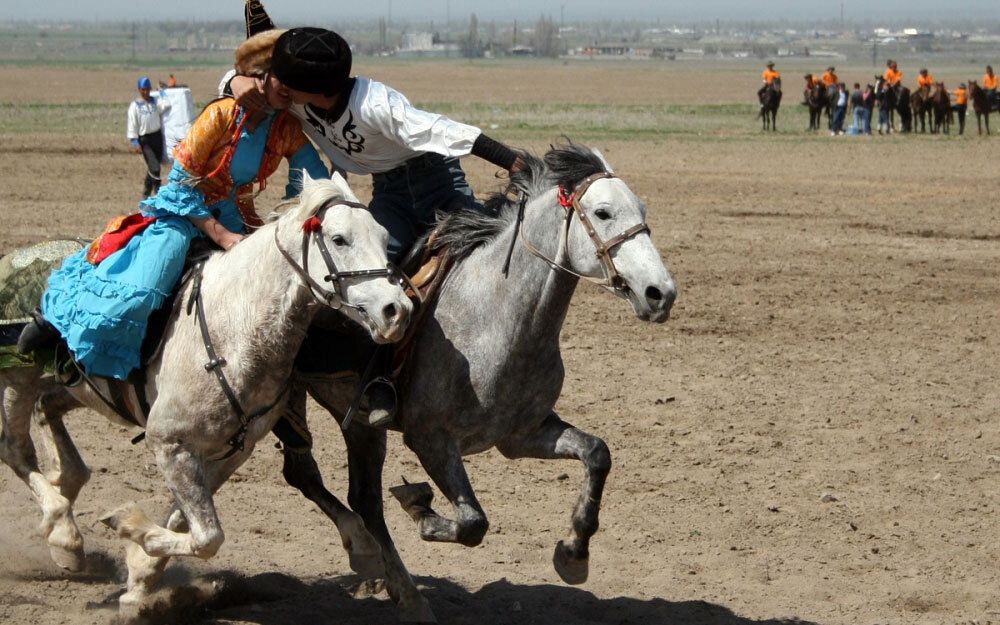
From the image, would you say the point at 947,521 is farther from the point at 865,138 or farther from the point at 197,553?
the point at 865,138

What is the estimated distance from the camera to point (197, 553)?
441 cm

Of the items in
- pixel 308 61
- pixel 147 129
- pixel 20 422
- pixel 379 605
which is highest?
pixel 308 61

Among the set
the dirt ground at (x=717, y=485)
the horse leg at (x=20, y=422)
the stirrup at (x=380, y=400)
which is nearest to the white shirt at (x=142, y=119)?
the dirt ground at (x=717, y=485)

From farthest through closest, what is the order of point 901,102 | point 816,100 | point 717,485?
point 816,100, point 901,102, point 717,485

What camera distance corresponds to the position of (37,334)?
487 cm

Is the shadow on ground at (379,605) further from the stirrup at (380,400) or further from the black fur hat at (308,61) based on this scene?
the black fur hat at (308,61)

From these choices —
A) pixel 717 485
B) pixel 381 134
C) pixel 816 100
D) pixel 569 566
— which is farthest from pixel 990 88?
pixel 569 566

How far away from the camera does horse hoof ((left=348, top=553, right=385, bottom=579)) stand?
4820 millimetres

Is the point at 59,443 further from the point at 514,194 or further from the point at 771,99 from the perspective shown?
the point at 771,99

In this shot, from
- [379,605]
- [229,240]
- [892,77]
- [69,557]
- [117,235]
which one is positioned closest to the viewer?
[229,240]

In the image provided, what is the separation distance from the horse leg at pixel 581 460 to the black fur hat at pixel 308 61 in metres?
1.48

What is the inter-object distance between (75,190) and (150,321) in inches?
438

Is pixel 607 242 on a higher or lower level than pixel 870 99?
higher

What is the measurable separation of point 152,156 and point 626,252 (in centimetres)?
→ 1197
